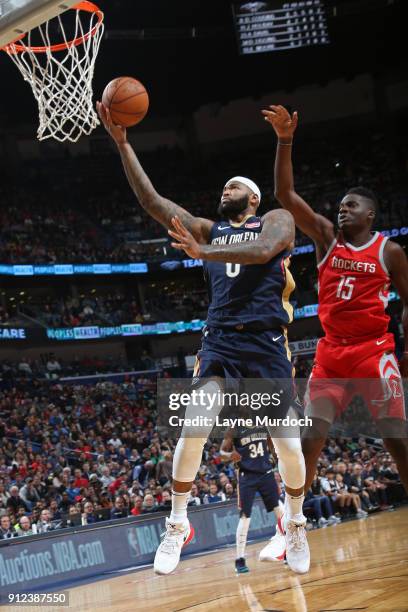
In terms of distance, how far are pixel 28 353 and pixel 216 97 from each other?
40.7 ft

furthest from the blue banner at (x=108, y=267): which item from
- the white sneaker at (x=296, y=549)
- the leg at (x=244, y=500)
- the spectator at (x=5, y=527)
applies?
the white sneaker at (x=296, y=549)

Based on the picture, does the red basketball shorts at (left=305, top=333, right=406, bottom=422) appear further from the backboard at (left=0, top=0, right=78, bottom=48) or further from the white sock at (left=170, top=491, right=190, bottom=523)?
the backboard at (left=0, top=0, right=78, bottom=48)

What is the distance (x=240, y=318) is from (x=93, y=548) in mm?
7178

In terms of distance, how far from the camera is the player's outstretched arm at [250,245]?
4301 mm

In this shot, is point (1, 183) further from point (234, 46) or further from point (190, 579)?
point (190, 579)

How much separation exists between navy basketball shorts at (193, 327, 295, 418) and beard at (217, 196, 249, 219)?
0.81 m

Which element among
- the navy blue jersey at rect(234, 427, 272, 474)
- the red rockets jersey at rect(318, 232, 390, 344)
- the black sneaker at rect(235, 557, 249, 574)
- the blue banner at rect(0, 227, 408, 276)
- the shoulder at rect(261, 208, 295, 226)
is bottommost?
the black sneaker at rect(235, 557, 249, 574)

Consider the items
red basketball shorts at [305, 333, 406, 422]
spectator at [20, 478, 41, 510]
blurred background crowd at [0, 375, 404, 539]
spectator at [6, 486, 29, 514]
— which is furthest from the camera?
spectator at [20, 478, 41, 510]

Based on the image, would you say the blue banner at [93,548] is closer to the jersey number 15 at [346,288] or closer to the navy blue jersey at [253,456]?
the navy blue jersey at [253,456]

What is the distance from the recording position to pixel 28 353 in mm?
26453

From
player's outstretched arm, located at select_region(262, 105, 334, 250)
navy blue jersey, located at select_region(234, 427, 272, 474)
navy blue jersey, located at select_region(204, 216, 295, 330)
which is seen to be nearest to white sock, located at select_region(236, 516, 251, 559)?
navy blue jersey, located at select_region(234, 427, 272, 474)

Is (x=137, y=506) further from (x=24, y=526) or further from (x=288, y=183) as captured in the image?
(x=288, y=183)

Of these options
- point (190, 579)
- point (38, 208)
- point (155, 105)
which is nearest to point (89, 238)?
point (38, 208)

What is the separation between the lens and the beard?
5171mm
